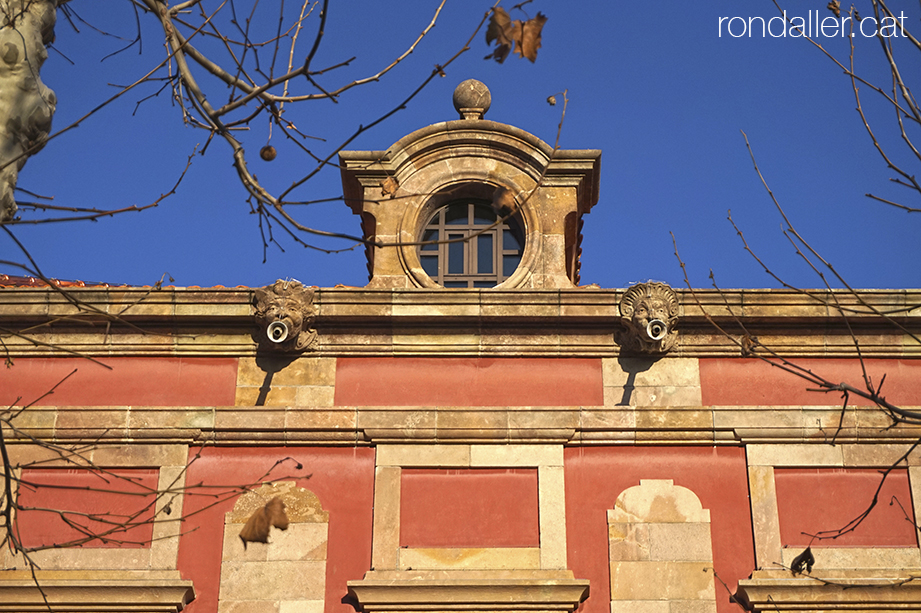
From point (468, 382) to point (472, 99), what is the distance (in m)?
3.44

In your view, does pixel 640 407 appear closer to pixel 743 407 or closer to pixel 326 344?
pixel 743 407

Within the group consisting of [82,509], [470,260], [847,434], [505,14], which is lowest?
[82,509]

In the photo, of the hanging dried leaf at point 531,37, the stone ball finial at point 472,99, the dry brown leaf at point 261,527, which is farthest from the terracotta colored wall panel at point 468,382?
the hanging dried leaf at point 531,37

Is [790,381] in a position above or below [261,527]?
above

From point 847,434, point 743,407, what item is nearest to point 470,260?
point 743,407

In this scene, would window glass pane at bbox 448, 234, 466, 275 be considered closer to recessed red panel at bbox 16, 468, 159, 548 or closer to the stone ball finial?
the stone ball finial

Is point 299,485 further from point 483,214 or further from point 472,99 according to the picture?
point 472,99

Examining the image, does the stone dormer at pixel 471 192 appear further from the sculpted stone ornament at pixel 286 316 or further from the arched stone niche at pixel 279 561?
the arched stone niche at pixel 279 561

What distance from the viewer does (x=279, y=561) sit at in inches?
426

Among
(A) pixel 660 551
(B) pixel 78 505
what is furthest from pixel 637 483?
(B) pixel 78 505

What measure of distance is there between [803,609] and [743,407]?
1844 millimetres

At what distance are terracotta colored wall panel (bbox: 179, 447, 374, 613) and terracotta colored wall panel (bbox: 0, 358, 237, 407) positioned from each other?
682 mm

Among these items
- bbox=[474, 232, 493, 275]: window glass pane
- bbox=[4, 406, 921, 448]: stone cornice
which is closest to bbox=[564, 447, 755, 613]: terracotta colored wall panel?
bbox=[4, 406, 921, 448]: stone cornice

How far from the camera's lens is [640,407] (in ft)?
37.4
